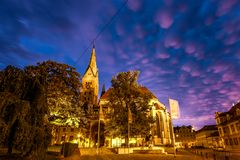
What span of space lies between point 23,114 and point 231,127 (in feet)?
148

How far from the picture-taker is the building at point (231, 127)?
34.7 meters

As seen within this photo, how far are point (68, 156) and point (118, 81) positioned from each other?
16059 millimetres

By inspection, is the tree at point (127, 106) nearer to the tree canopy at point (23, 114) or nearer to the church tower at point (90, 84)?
the tree canopy at point (23, 114)

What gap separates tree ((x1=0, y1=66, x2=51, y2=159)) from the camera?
23.3 ft

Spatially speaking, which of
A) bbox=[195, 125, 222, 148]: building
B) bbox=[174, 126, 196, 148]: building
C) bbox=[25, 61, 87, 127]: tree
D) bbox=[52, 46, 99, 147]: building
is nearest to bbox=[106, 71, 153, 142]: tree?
bbox=[25, 61, 87, 127]: tree

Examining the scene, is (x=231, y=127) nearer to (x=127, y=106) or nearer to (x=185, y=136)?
(x=127, y=106)

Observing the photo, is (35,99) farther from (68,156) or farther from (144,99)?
(144,99)

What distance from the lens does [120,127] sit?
25.5m

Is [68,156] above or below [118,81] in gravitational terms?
below

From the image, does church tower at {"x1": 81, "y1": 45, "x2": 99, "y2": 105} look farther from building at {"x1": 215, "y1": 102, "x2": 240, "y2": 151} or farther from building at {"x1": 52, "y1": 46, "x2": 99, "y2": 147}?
building at {"x1": 215, "y1": 102, "x2": 240, "y2": 151}

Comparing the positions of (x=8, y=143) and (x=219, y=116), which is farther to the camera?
(x=219, y=116)

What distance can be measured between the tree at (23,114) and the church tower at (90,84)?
5154 cm

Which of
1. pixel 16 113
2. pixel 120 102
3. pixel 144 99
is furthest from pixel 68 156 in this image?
pixel 144 99

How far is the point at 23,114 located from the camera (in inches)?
295
